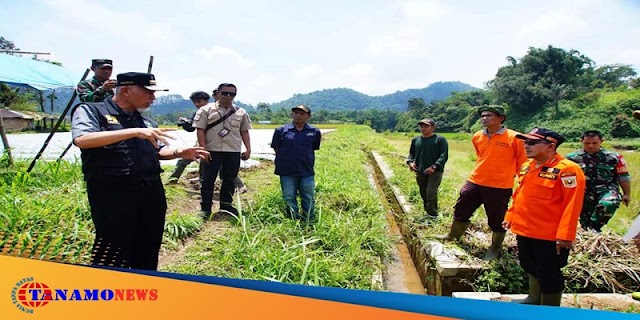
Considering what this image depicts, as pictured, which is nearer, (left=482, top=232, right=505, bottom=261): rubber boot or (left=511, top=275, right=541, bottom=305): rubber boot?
(left=511, top=275, right=541, bottom=305): rubber boot

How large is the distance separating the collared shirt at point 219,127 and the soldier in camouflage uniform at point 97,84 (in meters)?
0.90

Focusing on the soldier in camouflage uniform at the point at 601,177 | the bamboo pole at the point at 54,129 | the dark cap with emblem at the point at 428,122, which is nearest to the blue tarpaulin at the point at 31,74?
the bamboo pole at the point at 54,129

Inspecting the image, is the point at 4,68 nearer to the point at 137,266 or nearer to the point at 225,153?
the point at 225,153

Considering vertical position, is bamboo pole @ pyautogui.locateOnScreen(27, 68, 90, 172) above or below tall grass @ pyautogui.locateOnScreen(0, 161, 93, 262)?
above

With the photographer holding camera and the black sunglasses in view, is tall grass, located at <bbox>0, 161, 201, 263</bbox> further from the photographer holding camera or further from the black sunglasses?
the black sunglasses

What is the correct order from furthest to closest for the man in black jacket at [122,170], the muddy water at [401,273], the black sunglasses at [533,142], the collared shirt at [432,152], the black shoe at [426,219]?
Answer: the black shoe at [426,219] → the collared shirt at [432,152] → the muddy water at [401,273] → the black sunglasses at [533,142] → the man in black jacket at [122,170]

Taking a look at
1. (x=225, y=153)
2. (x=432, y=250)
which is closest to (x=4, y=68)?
(x=225, y=153)

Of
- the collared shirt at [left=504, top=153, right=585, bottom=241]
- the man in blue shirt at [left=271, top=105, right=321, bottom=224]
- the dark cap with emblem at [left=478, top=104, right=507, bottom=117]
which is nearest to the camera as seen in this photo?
the collared shirt at [left=504, top=153, right=585, bottom=241]

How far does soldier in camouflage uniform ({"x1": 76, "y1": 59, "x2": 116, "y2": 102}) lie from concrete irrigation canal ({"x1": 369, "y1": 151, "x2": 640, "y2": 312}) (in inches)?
131

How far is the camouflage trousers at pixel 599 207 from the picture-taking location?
11.2ft

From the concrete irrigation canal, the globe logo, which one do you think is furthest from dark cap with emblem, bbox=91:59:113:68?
the concrete irrigation canal

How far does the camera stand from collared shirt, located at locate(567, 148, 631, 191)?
3.46 meters

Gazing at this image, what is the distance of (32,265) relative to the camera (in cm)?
161

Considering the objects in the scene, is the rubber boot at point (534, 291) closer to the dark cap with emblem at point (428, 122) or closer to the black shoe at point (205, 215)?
the dark cap with emblem at point (428, 122)
